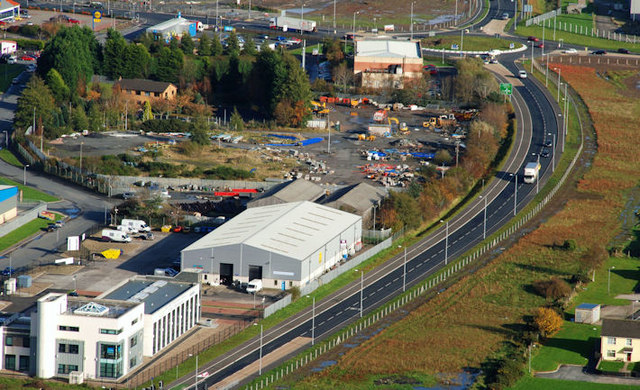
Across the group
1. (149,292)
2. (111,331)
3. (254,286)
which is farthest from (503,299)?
(111,331)

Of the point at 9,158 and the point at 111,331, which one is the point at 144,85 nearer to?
the point at 9,158

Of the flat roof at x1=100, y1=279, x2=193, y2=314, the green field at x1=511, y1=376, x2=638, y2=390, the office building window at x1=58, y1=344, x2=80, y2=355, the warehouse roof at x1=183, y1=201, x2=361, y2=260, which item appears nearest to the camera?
the office building window at x1=58, y1=344, x2=80, y2=355

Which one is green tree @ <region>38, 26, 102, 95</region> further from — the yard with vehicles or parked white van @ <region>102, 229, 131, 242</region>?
the yard with vehicles

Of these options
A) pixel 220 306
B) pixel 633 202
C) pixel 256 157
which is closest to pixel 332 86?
pixel 256 157

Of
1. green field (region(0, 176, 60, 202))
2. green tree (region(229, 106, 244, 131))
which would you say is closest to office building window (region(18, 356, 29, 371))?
green field (region(0, 176, 60, 202))

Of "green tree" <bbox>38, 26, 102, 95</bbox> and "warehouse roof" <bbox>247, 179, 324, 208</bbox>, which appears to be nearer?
"warehouse roof" <bbox>247, 179, 324, 208</bbox>

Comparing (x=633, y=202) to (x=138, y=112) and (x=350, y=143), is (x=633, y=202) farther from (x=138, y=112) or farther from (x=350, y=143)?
(x=138, y=112)

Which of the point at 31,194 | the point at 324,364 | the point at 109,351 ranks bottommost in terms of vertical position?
the point at 324,364
